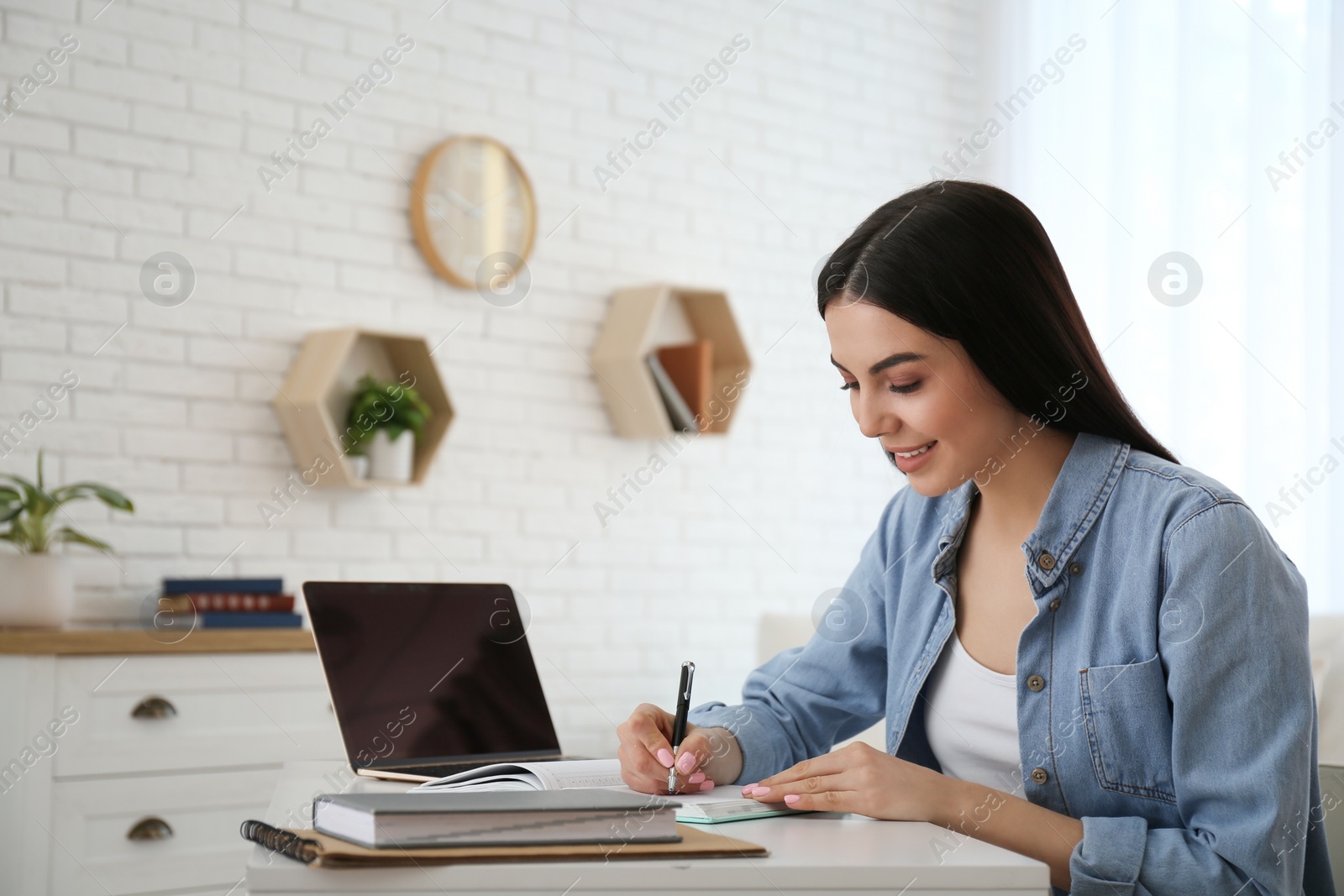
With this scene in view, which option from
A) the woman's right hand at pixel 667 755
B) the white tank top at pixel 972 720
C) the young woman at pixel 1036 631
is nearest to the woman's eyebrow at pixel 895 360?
the young woman at pixel 1036 631

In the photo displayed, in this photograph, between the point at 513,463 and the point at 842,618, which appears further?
the point at 513,463

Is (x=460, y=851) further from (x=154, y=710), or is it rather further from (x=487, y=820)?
(x=154, y=710)

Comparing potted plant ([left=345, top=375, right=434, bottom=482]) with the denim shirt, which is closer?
the denim shirt

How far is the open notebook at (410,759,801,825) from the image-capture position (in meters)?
1.25

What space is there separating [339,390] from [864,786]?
2.49 metres

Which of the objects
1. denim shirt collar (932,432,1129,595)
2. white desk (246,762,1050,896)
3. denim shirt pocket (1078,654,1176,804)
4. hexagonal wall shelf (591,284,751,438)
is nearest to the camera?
white desk (246,762,1050,896)

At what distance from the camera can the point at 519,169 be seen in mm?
3746

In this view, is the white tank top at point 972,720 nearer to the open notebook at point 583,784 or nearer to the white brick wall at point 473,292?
the open notebook at point 583,784

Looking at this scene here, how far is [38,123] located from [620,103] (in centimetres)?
172

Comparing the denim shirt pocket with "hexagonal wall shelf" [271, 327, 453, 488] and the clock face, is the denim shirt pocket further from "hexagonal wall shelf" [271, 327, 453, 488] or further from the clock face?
the clock face

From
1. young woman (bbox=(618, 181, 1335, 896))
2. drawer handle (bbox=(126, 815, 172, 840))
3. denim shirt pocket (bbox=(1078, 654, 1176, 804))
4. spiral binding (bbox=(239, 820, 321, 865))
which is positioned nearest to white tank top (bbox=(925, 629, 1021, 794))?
young woman (bbox=(618, 181, 1335, 896))

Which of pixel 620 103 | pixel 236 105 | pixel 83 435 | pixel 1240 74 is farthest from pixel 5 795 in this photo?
pixel 1240 74

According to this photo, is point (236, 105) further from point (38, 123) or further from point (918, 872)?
point (918, 872)

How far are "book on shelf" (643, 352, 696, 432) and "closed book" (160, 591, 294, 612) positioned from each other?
1.32 meters
